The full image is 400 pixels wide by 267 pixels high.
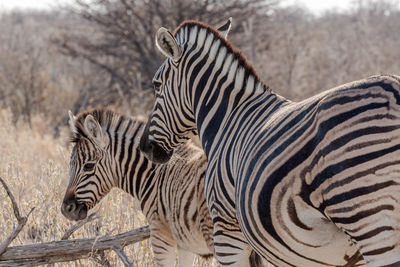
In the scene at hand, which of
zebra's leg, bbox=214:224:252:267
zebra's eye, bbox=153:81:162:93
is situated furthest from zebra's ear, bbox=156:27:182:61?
zebra's leg, bbox=214:224:252:267

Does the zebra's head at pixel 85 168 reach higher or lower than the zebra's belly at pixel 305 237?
higher

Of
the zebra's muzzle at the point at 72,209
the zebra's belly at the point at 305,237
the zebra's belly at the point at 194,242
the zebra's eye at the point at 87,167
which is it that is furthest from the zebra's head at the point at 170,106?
the zebra's belly at the point at 305,237

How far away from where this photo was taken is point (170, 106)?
14.5 ft

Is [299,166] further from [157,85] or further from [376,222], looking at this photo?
[157,85]

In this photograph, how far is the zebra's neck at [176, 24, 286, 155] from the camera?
387cm

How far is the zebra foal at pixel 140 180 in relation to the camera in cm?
486

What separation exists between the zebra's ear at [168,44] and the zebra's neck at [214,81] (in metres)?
0.08

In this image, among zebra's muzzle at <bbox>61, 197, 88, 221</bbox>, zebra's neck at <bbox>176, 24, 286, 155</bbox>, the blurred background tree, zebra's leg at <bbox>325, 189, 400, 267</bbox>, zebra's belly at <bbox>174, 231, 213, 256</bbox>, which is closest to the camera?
zebra's leg at <bbox>325, 189, 400, 267</bbox>

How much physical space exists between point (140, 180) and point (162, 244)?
2.14 feet

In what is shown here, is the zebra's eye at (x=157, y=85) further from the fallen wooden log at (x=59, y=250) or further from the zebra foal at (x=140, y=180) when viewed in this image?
the fallen wooden log at (x=59, y=250)

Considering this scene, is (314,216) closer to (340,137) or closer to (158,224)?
(340,137)

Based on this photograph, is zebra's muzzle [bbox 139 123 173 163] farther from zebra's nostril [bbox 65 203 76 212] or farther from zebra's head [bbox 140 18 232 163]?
zebra's nostril [bbox 65 203 76 212]

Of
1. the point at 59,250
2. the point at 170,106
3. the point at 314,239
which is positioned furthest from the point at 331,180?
the point at 59,250

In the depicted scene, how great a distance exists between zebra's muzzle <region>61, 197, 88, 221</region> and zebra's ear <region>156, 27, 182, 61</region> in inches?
68.5
